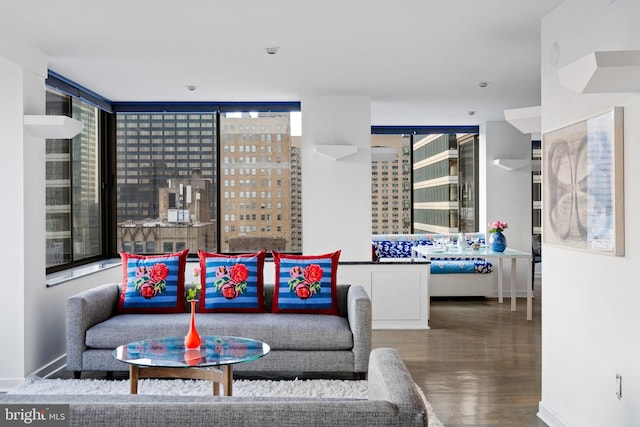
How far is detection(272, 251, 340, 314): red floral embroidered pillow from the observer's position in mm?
4934

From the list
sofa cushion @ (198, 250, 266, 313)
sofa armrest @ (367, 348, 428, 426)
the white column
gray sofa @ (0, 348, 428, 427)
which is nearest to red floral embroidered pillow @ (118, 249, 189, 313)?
sofa cushion @ (198, 250, 266, 313)

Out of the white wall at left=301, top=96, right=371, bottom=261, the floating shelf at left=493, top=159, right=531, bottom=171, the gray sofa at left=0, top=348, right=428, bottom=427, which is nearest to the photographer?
the gray sofa at left=0, top=348, right=428, bottom=427

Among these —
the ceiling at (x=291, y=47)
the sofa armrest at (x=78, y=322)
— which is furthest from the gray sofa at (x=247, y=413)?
the sofa armrest at (x=78, y=322)

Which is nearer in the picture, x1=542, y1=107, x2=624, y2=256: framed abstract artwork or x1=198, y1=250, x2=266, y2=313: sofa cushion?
x1=542, y1=107, x2=624, y2=256: framed abstract artwork

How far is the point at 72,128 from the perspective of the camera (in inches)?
181

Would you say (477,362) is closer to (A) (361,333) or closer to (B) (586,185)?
(A) (361,333)

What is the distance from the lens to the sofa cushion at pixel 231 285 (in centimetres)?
494

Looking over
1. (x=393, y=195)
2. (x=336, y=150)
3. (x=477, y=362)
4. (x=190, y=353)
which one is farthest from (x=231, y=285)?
(x=393, y=195)

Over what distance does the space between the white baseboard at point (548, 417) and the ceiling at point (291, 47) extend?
96.2 inches

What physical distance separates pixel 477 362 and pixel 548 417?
144 cm

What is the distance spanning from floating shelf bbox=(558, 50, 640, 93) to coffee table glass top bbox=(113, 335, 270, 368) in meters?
2.14

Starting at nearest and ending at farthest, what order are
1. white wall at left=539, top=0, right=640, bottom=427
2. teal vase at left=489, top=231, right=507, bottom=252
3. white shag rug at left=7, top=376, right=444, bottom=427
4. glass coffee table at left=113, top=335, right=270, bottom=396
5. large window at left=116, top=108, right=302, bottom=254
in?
white wall at left=539, top=0, right=640, bottom=427 → glass coffee table at left=113, top=335, right=270, bottom=396 → white shag rug at left=7, top=376, right=444, bottom=427 → large window at left=116, top=108, right=302, bottom=254 → teal vase at left=489, top=231, right=507, bottom=252

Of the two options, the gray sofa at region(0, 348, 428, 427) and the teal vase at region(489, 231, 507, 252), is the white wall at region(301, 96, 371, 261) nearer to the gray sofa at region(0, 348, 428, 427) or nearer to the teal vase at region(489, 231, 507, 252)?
the teal vase at region(489, 231, 507, 252)

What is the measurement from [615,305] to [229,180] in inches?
208
